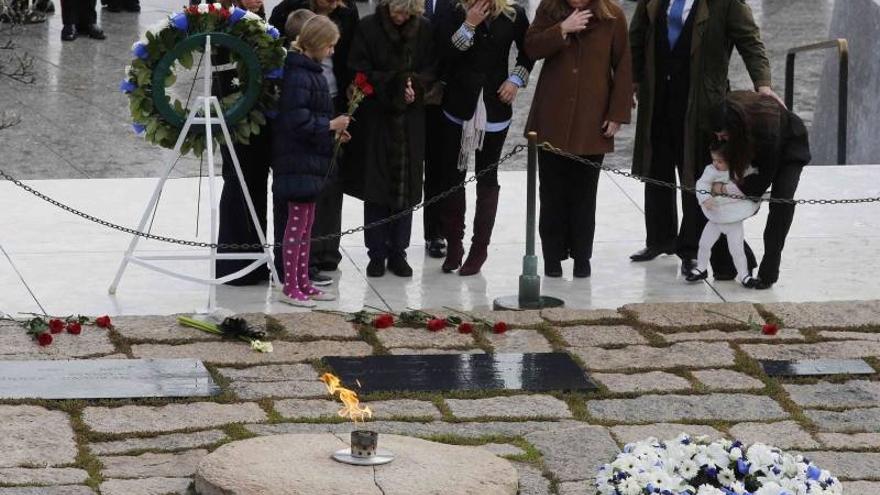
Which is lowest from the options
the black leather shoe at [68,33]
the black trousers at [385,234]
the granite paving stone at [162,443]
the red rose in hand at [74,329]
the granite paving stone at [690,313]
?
the granite paving stone at [162,443]

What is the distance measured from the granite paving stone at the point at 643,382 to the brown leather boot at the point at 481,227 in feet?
6.65

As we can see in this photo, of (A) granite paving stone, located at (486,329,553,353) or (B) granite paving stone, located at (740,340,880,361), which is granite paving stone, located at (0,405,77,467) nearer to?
(A) granite paving stone, located at (486,329,553,353)

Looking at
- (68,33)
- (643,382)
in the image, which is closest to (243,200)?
(643,382)

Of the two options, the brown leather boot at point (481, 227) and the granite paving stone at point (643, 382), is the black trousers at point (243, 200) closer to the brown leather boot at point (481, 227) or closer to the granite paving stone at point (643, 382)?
the brown leather boot at point (481, 227)

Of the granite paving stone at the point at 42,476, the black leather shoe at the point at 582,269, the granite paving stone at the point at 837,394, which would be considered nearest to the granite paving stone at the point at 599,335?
the granite paving stone at the point at 837,394

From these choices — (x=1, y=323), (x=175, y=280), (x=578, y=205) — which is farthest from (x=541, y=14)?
(x=1, y=323)

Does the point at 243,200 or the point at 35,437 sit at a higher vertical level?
the point at 243,200

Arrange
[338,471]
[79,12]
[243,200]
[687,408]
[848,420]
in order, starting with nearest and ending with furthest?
[338,471] < [848,420] < [687,408] < [243,200] < [79,12]

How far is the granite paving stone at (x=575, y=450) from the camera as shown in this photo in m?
7.20

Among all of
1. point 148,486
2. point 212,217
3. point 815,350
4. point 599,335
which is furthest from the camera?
point 212,217

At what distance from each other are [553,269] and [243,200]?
6.09ft

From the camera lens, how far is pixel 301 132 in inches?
377

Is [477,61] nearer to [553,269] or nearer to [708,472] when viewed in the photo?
[553,269]

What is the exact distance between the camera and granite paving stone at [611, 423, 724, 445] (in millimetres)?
7621
